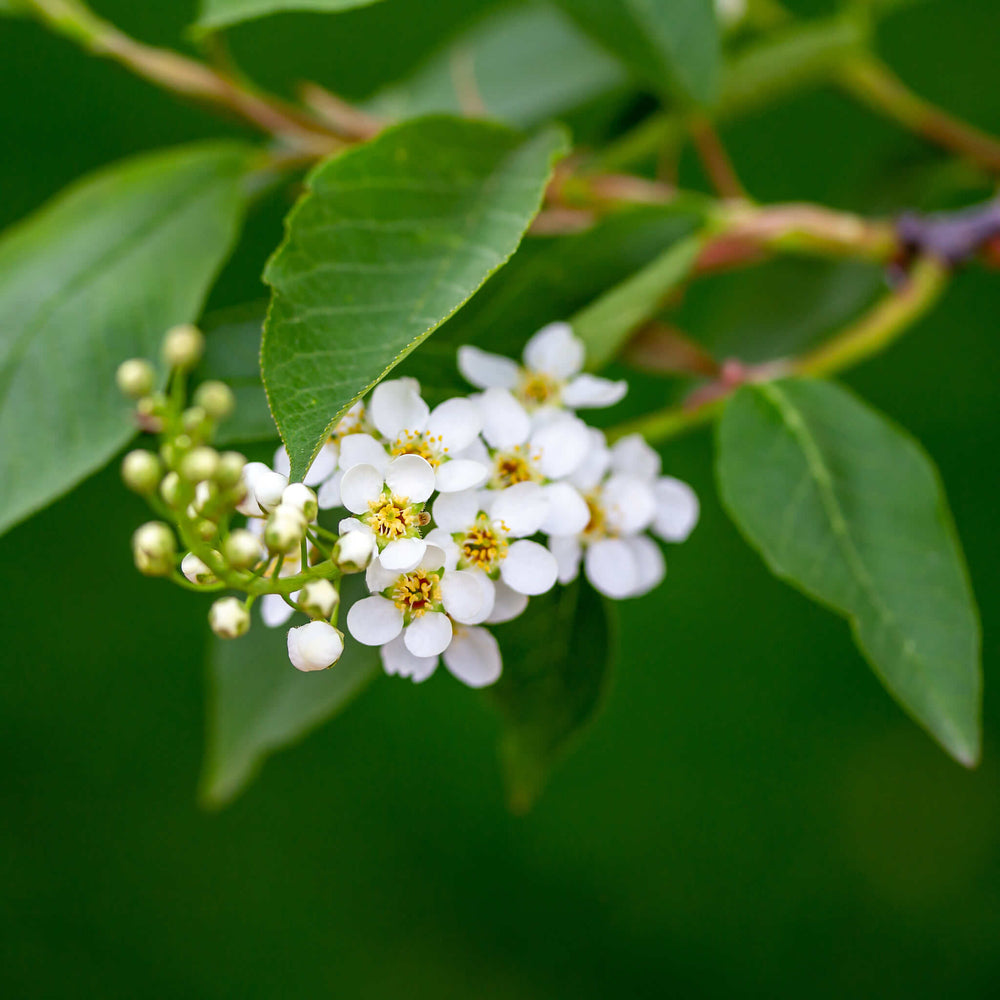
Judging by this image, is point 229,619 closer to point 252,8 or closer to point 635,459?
point 635,459

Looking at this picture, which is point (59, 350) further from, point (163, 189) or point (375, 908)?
point (375, 908)

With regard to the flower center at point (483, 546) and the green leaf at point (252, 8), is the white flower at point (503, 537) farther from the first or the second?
the green leaf at point (252, 8)

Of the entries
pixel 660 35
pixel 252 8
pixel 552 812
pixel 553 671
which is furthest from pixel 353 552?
pixel 552 812

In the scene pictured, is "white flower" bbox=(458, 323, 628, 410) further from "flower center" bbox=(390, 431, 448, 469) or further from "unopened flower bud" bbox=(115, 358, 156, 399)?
"unopened flower bud" bbox=(115, 358, 156, 399)

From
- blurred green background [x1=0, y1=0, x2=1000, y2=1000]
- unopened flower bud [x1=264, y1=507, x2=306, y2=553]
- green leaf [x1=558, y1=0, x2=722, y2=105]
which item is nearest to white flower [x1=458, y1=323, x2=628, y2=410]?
unopened flower bud [x1=264, y1=507, x2=306, y2=553]

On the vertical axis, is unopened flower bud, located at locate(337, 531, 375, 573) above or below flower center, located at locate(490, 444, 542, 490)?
above

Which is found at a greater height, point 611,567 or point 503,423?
point 503,423

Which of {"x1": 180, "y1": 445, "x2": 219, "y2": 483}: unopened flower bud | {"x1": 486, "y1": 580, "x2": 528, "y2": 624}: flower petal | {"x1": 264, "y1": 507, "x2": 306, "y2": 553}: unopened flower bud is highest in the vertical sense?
{"x1": 180, "y1": 445, "x2": 219, "y2": 483}: unopened flower bud
